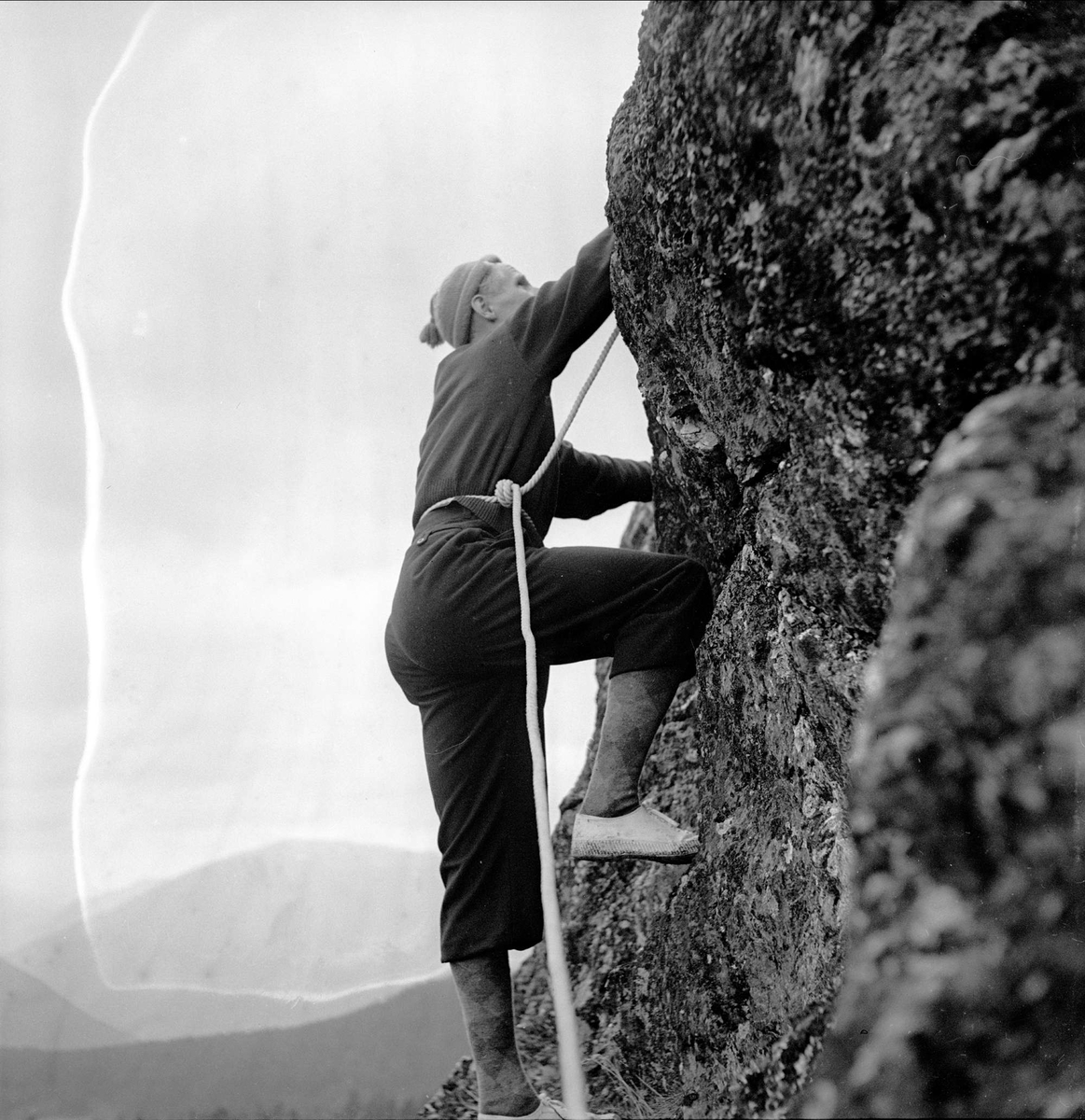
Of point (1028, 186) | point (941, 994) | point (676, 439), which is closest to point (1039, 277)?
point (1028, 186)

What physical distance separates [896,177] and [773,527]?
1135mm

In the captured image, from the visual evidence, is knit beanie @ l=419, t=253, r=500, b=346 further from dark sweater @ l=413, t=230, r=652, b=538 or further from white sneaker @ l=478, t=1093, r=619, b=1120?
white sneaker @ l=478, t=1093, r=619, b=1120

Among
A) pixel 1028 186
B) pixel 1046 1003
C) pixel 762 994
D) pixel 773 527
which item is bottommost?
pixel 762 994

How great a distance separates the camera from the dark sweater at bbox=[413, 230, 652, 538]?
3664 millimetres

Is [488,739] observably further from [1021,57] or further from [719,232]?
[1021,57]

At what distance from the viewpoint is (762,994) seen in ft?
10.2

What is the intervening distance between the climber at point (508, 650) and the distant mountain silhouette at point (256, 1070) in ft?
12.8

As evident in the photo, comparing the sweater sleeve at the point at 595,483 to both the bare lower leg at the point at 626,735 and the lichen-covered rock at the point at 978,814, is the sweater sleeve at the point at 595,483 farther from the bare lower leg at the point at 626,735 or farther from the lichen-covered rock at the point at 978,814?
the lichen-covered rock at the point at 978,814

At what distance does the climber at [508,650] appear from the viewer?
329cm

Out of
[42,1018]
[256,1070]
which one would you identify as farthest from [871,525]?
[42,1018]

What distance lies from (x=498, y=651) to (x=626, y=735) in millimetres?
556

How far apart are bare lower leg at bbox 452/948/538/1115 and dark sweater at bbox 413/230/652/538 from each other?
164cm

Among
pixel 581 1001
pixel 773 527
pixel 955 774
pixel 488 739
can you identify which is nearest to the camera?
pixel 955 774

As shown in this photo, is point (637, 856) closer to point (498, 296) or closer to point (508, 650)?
point (508, 650)
